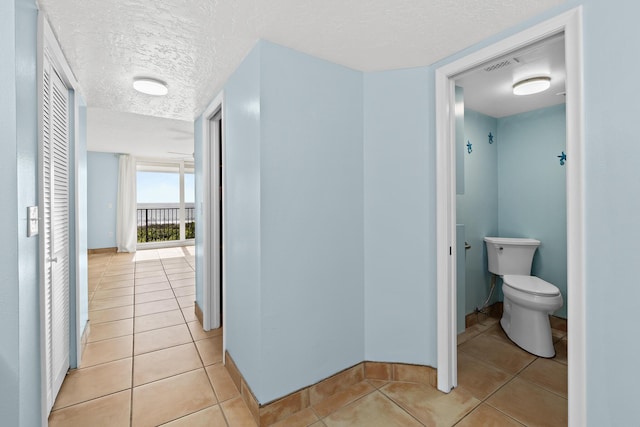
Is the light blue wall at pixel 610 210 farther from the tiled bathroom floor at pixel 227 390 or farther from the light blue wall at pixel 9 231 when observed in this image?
the light blue wall at pixel 9 231

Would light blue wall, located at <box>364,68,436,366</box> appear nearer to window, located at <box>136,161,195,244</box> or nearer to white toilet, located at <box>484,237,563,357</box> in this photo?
white toilet, located at <box>484,237,563,357</box>

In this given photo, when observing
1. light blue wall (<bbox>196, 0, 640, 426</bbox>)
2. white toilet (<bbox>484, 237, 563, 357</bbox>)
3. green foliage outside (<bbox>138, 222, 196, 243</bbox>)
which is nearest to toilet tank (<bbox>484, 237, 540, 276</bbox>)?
white toilet (<bbox>484, 237, 563, 357</bbox>)

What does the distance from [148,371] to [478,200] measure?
3.39 meters

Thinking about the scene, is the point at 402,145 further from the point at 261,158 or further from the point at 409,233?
the point at 261,158

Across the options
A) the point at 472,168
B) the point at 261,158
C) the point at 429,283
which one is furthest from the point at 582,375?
the point at 472,168

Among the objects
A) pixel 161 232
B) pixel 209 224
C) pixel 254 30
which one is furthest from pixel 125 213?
pixel 254 30

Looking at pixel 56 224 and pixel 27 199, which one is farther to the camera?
pixel 56 224

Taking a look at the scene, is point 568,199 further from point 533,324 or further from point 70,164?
point 70,164

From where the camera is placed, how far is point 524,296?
7.72 feet

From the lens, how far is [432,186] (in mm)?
1903

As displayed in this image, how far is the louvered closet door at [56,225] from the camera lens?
1582mm

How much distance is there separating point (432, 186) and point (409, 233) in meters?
0.36

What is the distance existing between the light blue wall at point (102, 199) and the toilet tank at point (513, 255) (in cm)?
782

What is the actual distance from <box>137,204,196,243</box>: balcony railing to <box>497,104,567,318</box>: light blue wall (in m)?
7.53
